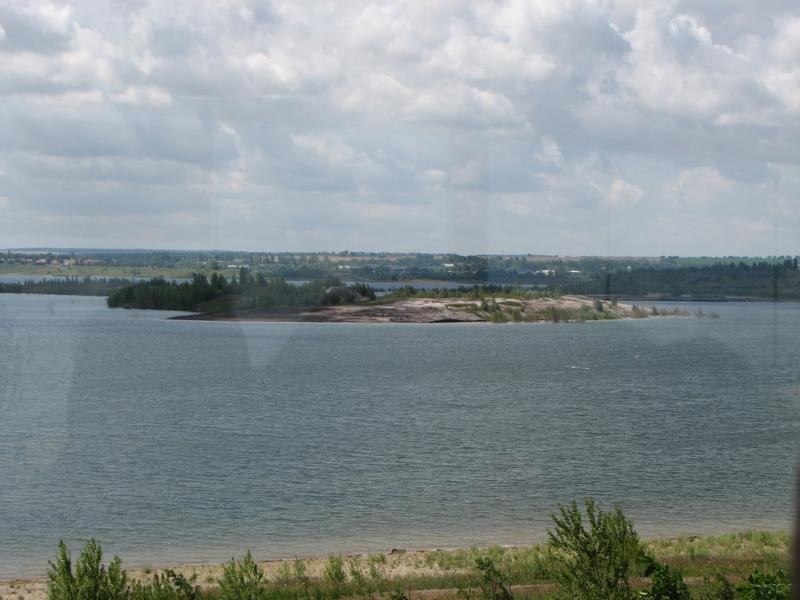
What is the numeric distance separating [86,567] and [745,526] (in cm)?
1126

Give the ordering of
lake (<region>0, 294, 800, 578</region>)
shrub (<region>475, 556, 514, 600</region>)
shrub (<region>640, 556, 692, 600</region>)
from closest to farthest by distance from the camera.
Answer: shrub (<region>640, 556, 692, 600</region>) < shrub (<region>475, 556, 514, 600</region>) < lake (<region>0, 294, 800, 578</region>)

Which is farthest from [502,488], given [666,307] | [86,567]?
[666,307]

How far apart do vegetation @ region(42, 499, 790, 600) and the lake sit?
260 centimetres

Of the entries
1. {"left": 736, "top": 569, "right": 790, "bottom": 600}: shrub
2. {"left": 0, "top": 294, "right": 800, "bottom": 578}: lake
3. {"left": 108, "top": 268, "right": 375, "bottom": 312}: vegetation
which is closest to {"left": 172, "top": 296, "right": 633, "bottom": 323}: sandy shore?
{"left": 108, "top": 268, "right": 375, "bottom": 312}: vegetation

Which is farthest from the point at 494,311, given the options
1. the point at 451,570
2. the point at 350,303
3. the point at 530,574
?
the point at 530,574

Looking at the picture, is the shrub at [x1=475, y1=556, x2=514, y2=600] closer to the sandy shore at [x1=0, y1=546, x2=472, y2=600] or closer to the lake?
the sandy shore at [x1=0, y1=546, x2=472, y2=600]

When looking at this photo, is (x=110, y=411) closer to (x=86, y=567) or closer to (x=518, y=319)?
(x=86, y=567)

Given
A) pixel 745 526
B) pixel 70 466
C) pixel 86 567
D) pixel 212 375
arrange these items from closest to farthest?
1. pixel 86 567
2. pixel 745 526
3. pixel 70 466
4. pixel 212 375

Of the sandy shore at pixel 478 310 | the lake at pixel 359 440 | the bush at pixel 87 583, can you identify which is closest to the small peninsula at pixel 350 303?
the sandy shore at pixel 478 310

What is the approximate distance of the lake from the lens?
1739 cm

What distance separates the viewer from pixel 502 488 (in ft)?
66.4

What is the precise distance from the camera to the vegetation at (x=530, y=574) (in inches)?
322

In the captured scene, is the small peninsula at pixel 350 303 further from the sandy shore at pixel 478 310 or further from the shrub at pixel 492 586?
the shrub at pixel 492 586

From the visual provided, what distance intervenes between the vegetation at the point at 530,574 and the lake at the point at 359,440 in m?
2.60
